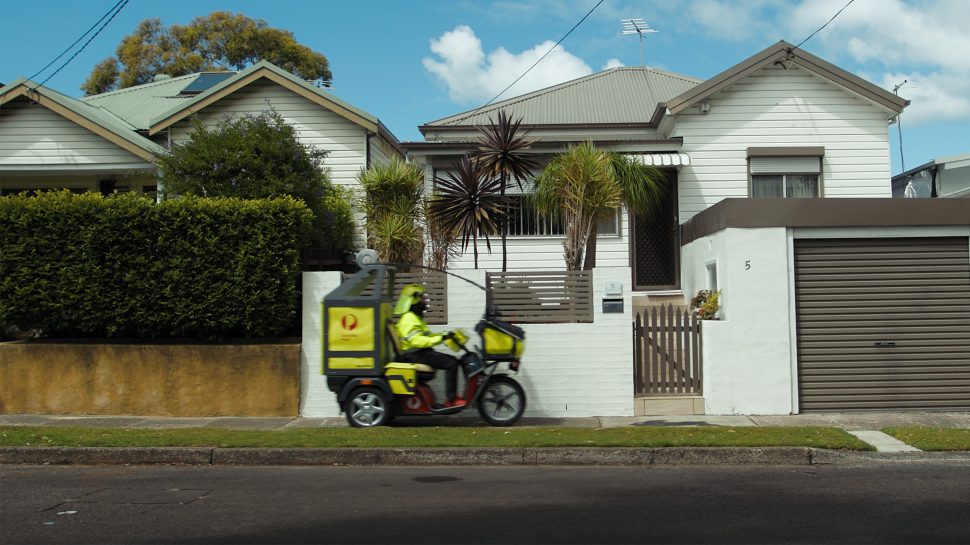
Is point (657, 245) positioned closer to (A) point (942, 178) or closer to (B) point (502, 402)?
(A) point (942, 178)

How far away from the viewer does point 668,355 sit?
1236cm

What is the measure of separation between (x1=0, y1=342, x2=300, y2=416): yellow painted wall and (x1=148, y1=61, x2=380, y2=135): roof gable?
682cm

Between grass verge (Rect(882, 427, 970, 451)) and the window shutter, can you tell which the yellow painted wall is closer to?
grass verge (Rect(882, 427, 970, 451))

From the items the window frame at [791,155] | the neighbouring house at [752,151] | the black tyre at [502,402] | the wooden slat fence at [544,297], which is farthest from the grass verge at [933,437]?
the window frame at [791,155]

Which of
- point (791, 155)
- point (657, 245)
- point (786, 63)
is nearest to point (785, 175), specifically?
point (791, 155)

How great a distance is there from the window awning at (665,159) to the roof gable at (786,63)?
1.14 metres

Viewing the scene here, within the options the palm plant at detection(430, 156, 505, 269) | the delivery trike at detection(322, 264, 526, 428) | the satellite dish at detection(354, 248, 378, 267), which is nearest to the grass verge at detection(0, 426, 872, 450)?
the delivery trike at detection(322, 264, 526, 428)

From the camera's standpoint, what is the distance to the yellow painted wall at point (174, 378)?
12258 millimetres

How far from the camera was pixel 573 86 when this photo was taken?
24.1 metres

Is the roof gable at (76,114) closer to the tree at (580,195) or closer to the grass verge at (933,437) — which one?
the tree at (580,195)

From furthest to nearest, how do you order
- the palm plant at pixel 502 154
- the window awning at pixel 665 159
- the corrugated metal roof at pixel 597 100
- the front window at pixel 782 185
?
the corrugated metal roof at pixel 597 100
the front window at pixel 782 185
the window awning at pixel 665 159
the palm plant at pixel 502 154

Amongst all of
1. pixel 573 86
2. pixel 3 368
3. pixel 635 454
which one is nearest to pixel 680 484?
pixel 635 454

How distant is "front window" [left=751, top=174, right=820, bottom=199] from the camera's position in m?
17.9

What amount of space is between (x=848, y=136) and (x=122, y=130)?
1482 cm
